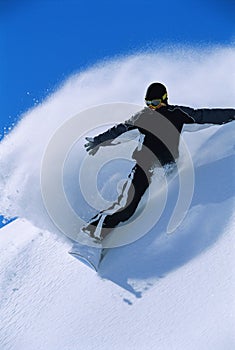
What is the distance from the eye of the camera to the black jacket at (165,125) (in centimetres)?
316

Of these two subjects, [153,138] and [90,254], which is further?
[153,138]

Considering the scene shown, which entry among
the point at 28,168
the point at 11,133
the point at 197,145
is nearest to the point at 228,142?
the point at 197,145

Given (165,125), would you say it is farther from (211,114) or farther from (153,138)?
(211,114)

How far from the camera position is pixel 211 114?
3.16 m

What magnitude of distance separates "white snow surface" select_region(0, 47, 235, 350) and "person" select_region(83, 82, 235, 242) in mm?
179

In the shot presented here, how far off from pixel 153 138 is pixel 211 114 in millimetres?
387

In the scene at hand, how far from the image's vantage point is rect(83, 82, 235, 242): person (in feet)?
10.2

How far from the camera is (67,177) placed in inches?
151

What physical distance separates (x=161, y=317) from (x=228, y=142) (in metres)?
1.26

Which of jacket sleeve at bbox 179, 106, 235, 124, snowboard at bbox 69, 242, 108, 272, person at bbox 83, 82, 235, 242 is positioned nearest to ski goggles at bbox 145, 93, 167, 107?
person at bbox 83, 82, 235, 242

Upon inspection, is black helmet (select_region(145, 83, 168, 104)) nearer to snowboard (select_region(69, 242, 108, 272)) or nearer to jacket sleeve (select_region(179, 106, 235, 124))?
jacket sleeve (select_region(179, 106, 235, 124))

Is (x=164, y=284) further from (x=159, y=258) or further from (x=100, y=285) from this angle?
(x=100, y=285)

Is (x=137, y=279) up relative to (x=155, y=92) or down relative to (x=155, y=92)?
down

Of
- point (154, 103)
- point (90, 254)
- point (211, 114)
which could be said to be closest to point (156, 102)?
point (154, 103)
